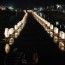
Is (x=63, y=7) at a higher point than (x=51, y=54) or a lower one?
higher

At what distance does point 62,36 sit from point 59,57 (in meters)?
9.12

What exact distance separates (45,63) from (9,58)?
7.72ft

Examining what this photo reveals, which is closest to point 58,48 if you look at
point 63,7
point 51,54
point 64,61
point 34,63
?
point 51,54

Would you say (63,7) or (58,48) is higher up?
(63,7)

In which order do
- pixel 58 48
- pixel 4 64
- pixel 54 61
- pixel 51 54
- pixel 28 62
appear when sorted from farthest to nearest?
pixel 58 48 → pixel 51 54 → pixel 54 61 → pixel 4 64 → pixel 28 62

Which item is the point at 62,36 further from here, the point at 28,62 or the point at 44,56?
the point at 28,62

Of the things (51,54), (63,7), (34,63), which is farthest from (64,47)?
(63,7)

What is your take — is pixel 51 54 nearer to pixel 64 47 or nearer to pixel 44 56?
pixel 44 56

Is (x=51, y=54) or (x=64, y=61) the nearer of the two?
(x=64, y=61)

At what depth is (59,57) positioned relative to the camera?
18.2 meters

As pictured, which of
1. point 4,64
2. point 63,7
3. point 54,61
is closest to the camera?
point 4,64

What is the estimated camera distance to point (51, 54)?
1942 cm

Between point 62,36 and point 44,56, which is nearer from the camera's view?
point 44,56

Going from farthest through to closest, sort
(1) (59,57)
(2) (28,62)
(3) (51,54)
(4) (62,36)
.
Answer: (4) (62,36)
(3) (51,54)
(1) (59,57)
(2) (28,62)
